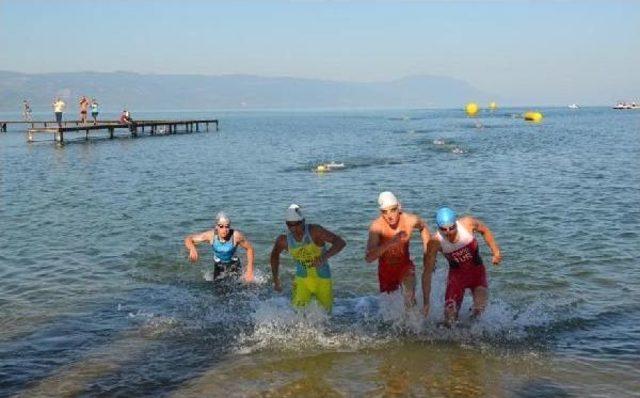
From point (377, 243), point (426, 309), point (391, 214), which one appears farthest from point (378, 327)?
point (391, 214)

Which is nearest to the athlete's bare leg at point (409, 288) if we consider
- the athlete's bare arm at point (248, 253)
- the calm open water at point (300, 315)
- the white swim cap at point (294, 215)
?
the calm open water at point (300, 315)

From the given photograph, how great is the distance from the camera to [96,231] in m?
16.6

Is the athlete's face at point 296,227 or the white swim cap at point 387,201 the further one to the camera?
Answer: the athlete's face at point 296,227

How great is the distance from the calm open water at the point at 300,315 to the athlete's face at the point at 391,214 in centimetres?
147

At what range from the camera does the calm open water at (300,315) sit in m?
7.33

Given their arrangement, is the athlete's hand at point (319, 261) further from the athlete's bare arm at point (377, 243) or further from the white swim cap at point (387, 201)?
the white swim cap at point (387, 201)

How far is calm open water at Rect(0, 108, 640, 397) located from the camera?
7.33 m

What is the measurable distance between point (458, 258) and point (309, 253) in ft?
6.32

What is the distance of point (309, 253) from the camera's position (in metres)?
8.16

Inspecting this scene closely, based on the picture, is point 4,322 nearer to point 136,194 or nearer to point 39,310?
point 39,310

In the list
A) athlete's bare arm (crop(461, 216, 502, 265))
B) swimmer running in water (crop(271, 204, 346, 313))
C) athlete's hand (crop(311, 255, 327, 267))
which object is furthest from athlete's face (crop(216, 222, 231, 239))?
athlete's bare arm (crop(461, 216, 502, 265))

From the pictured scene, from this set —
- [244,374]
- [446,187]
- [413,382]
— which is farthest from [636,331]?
[446,187]

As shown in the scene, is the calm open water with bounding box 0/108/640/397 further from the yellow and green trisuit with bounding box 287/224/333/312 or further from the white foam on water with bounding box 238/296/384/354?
the yellow and green trisuit with bounding box 287/224/333/312

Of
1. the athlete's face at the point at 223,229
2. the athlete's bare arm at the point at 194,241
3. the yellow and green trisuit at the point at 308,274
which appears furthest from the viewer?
the athlete's face at the point at 223,229
